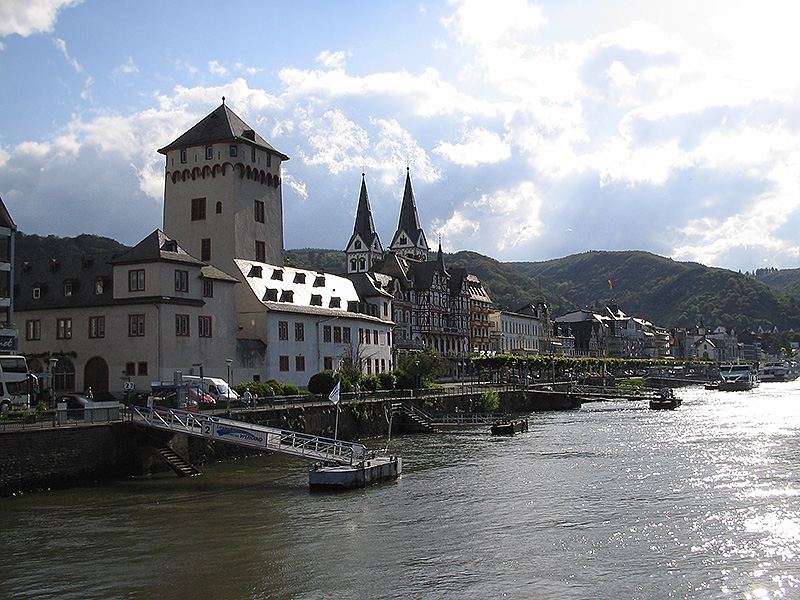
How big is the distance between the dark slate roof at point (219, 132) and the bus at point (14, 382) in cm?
3748

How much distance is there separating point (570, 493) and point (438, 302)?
9428cm

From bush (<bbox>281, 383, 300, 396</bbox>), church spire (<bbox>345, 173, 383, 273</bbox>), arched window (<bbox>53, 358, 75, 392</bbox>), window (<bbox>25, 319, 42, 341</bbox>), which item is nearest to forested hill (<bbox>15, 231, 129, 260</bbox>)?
church spire (<bbox>345, 173, 383, 273</bbox>)

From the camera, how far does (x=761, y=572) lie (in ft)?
77.4

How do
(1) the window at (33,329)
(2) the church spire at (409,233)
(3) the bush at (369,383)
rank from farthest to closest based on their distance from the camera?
(2) the church spire at (409,233) < (3) the bush at (369,383) < (1) the window at (33,329)

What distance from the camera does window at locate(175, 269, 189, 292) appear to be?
59.4 meters

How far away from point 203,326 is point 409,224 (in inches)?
4171

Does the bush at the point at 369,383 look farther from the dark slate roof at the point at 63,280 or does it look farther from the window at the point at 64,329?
the window at the point at 64,329

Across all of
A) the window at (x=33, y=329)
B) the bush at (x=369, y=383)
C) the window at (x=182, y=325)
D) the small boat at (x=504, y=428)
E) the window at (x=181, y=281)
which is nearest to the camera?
the window at (x=182, y=325)

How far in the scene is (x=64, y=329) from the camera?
201 feet

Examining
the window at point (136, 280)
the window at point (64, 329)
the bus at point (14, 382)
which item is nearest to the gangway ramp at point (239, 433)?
the bus at point (14, 382)

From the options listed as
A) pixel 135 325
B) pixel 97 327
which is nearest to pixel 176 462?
pixel 135 325

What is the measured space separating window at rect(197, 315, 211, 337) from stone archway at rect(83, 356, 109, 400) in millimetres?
6964

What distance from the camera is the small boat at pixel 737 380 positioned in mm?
147500

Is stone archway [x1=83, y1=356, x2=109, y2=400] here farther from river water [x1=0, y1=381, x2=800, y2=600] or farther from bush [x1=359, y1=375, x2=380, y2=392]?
bush [x1=359, y1=375, x2=380, y2=392]
